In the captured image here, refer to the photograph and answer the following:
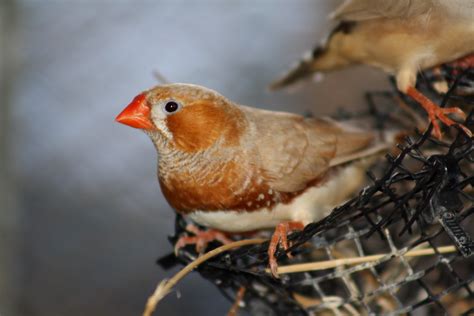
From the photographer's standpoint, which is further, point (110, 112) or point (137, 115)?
point (110, 112)

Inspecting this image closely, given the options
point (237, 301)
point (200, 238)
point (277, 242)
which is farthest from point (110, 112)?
point (277, 242)

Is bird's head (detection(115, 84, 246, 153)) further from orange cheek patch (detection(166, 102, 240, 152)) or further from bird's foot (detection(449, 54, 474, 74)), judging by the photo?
bird's foot (detection(449, 54, 474, 74))

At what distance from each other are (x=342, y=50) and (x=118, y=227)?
1.96m

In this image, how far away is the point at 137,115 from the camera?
139cm

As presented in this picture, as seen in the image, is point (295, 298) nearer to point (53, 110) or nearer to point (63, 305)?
point (63, 305)

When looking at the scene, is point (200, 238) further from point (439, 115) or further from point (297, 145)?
point (439, 115)

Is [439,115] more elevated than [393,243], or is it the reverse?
[439,115]

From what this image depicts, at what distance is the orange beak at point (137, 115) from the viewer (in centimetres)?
138

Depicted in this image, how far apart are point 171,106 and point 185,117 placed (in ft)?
0.12

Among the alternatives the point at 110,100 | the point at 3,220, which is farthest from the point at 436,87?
the point at 110,100

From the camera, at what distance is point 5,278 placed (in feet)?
8.73

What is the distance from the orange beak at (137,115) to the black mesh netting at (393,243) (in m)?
0.26

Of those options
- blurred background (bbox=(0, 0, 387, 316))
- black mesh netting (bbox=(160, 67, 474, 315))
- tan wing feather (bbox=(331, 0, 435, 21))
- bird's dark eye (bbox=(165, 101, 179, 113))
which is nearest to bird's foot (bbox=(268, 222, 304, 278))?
black mesh netting (bbox=(160, 67, 474, 315))

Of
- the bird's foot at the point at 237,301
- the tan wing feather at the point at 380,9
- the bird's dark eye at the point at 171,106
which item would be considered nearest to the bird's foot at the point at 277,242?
the bird's foot at the point at 237,301
